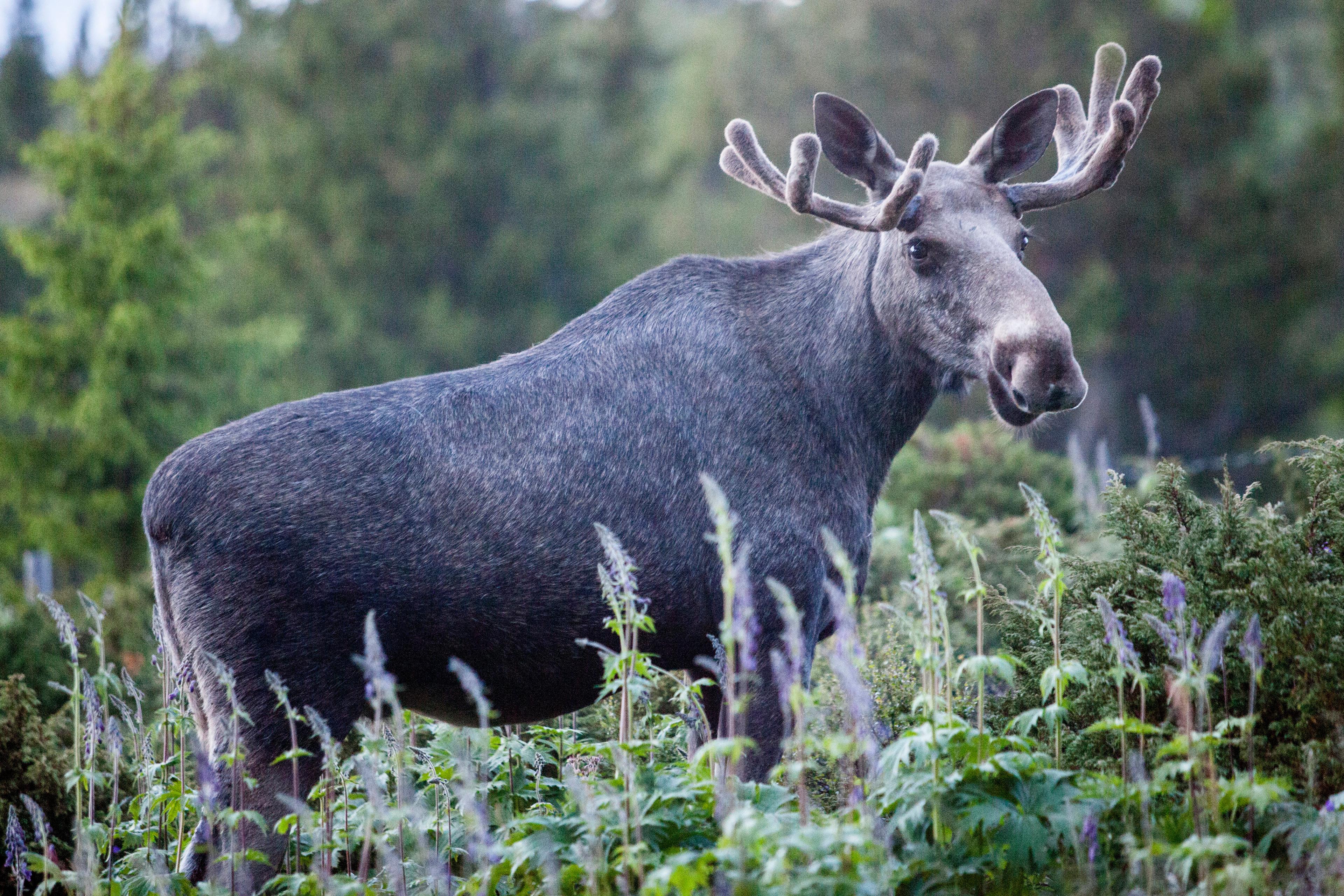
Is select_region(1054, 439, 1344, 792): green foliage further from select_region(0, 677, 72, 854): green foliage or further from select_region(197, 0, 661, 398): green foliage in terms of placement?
select_region(197, 0, 661, 398): green foliage

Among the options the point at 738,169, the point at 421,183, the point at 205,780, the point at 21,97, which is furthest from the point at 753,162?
the point at 21,97

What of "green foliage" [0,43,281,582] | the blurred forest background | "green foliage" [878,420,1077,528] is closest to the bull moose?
"green foliage" [878,420,1077,528]

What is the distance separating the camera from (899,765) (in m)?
3.31

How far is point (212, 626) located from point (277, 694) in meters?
0.30

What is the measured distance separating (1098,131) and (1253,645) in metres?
2.52

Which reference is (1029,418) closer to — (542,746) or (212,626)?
(542,746)

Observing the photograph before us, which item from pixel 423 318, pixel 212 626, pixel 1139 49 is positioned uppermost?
pixel 1139 49

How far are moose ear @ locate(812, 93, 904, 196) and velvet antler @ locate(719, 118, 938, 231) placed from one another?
77 mm

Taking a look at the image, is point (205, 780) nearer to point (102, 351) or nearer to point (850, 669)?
point (850, 669)

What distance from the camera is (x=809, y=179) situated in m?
4.39

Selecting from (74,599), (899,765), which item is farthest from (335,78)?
(899,765)

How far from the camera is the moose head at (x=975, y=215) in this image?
4012 mm

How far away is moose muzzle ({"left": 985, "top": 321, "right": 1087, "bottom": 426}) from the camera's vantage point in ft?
12.8

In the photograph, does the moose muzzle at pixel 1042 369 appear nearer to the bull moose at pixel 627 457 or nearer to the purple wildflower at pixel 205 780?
the bull moose at pixel 627 457
